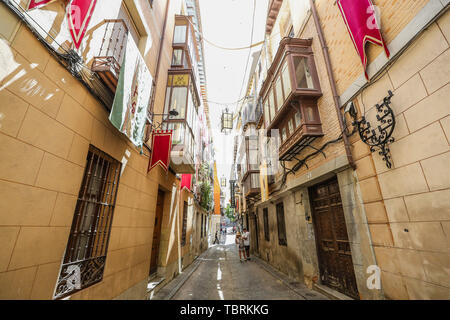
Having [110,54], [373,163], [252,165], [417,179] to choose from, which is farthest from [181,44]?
[417,179]

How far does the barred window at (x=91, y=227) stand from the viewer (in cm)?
288

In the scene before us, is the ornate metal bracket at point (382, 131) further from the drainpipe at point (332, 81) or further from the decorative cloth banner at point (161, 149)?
the decorative cloth banner at point (161, 149)

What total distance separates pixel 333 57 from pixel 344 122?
2185mm

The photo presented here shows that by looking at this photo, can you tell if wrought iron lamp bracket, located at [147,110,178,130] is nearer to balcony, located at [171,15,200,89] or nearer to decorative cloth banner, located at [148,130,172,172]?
decorative cloth banner, located at [148,130,172,172]

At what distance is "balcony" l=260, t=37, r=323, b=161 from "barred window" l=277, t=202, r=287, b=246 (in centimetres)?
371

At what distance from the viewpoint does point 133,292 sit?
4.59 metres

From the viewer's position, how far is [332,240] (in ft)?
17.9

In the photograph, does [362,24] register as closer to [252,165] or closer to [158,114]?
[158,114]

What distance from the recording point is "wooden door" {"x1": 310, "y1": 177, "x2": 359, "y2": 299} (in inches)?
191

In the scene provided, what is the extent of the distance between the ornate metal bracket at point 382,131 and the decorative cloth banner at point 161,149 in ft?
17.4

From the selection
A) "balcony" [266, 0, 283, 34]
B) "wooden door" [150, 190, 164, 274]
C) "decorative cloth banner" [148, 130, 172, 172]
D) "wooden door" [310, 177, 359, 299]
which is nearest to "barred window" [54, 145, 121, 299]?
"decorative cloth banner" [148, 130, 172, 172]

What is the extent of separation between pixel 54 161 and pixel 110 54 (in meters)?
2.64
